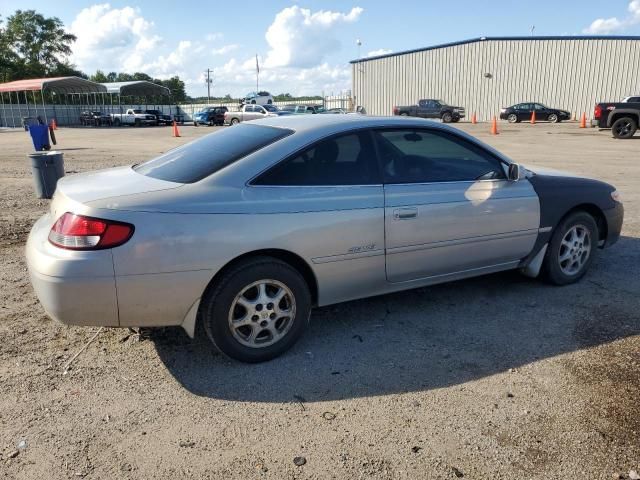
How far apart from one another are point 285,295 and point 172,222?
2.90ft

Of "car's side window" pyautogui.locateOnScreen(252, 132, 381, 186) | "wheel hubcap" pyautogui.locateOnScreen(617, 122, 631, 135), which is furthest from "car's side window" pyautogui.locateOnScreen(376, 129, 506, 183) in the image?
"wheel hubcap" pyautogui.locateOnScreen(617, 122, 631, 135)

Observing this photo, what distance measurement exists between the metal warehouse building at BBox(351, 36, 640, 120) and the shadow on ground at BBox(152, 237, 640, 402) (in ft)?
131

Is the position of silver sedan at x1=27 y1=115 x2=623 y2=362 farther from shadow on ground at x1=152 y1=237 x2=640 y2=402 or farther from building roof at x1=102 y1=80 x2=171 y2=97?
building roof at x1=102 y1=80 x2=171 y2=97

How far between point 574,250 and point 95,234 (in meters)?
3.96

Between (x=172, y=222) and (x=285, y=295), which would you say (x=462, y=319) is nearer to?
(x=285, y=295)

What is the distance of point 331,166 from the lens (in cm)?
367

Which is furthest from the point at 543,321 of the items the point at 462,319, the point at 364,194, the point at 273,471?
the point at 273,471

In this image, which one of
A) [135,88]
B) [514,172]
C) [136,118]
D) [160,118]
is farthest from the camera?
[135,88]

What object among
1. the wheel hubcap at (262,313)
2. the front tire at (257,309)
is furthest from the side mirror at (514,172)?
the wheel hubcap at (262,313)

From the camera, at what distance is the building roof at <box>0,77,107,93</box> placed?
4422cm

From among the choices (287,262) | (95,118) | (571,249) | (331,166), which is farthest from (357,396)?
(95,118)

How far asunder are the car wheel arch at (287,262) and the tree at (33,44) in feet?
267

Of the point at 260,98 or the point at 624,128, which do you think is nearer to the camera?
the point at 624,128

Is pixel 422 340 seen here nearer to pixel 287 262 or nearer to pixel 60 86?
pixel 287 262
